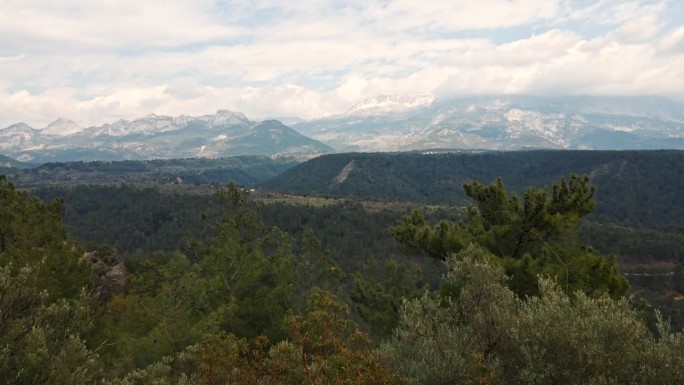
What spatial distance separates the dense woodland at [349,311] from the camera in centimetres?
1282

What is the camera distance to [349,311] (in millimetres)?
17781

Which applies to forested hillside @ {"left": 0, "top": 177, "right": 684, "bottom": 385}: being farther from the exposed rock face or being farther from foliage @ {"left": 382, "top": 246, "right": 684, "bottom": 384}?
the exposed rock face

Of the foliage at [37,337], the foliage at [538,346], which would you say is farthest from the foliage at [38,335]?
the foliage at [538,346]

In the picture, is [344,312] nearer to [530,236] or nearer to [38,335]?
[38,335]

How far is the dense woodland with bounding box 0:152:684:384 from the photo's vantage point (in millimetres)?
12820


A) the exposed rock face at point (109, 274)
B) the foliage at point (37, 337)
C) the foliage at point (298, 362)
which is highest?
the foliage at point (37, 337)

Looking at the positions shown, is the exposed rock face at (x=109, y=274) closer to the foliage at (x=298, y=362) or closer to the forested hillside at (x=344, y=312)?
the forested hillside at (x=344, y=312)

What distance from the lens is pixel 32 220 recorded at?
36.8m

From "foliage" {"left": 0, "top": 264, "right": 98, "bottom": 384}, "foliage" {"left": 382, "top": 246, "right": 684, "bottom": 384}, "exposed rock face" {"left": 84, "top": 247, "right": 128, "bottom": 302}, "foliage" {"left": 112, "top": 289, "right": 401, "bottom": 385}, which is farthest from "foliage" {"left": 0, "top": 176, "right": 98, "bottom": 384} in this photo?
"exposed rock face" {"left": 84, "top": 247, "right": 128, "bottom": 302}

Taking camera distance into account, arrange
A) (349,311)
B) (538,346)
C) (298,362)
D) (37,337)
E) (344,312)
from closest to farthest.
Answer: (37,337) < (538,346) < (298,362) < (349,311) < (344,312)

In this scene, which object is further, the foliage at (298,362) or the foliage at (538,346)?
the foliage at (298,362)

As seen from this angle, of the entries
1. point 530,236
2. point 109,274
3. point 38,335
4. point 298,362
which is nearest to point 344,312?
point 298,362

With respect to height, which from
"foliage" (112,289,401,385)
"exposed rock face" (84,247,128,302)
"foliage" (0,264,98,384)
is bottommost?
"exposed rock face" (84,247,128,302)

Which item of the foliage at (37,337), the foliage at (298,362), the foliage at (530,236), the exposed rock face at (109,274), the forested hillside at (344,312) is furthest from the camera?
the exposed rock face at (109,274)
